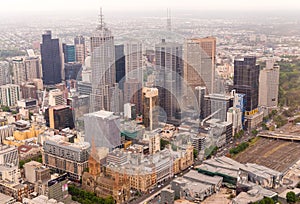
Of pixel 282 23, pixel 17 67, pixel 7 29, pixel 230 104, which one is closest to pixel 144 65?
pixel 230 104

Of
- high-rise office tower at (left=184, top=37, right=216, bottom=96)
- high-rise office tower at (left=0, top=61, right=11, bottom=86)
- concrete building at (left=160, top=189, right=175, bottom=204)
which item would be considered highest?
high-rise office tower at (left=184, top=37, right=216, bottom=96)

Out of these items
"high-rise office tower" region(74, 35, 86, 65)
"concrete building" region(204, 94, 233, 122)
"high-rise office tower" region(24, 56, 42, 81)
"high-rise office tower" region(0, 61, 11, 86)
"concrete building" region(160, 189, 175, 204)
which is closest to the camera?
"concrete building" region(160, 189, 175, 204)

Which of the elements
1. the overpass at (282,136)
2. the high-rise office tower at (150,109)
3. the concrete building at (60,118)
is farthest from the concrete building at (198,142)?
the concrete building at (60,118)

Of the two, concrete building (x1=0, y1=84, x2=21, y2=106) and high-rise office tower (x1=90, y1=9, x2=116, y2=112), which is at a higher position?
high-rise office tower (x1=90, y1=9, x2=116, y2=112)

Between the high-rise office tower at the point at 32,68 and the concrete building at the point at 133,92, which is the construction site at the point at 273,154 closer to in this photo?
the concrete building at the point at 133,92

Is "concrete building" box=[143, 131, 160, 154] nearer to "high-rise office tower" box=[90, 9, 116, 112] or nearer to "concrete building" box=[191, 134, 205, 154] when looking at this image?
"concrete building" box=[191, 134, 205, 154]

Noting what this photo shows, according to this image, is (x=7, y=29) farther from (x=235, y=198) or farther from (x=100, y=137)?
(x=235, y=198)

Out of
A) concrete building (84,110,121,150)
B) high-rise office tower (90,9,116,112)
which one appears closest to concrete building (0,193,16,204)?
concrete building (84,110,121,150)

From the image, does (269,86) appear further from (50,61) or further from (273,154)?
(50,61)
